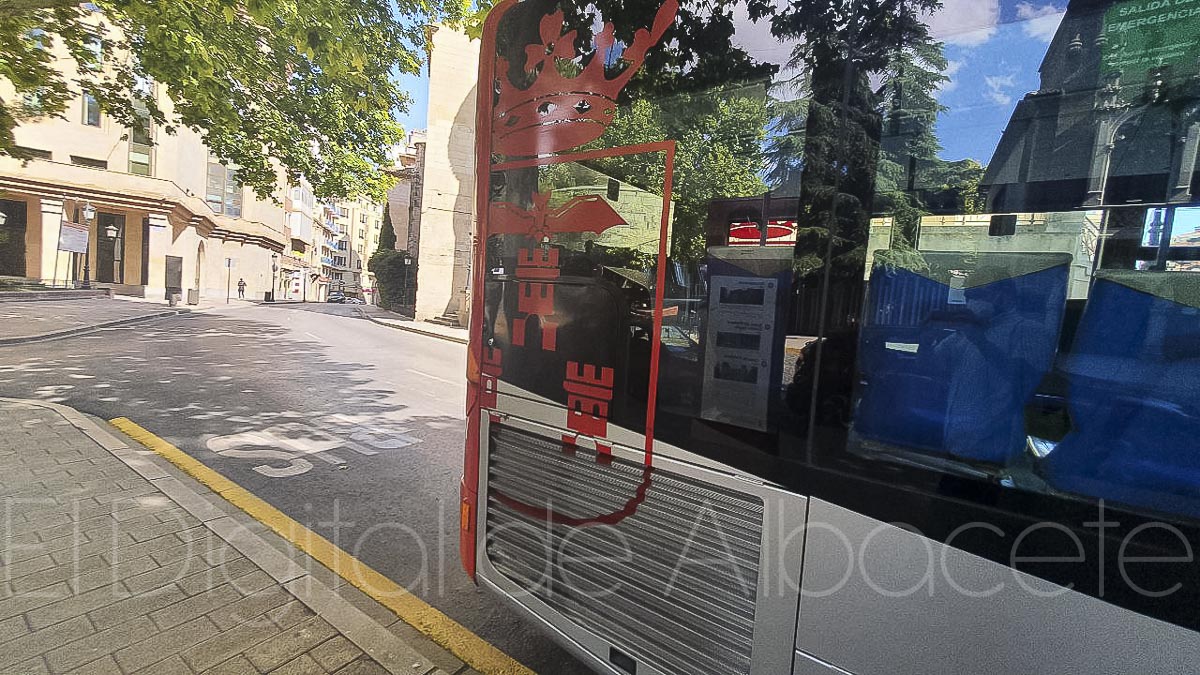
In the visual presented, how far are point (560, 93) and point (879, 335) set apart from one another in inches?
57.4

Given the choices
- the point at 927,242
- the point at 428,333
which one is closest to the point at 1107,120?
the point at 927,242

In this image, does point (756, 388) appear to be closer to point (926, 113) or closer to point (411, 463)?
point (926, 113)

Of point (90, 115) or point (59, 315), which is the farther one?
point (90, 115)

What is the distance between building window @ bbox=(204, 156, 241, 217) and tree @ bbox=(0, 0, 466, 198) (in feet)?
112

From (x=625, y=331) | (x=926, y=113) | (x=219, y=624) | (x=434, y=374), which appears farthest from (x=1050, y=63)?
(x=434, y=374)

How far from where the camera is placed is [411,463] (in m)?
5.35

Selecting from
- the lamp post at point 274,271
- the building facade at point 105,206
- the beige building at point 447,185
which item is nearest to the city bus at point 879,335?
the building facade at point 105,206

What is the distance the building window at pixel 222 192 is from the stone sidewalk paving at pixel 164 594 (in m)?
40.9

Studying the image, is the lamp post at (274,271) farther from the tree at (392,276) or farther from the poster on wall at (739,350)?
the poster on wall at (739,350)

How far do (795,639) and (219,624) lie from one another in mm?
2778

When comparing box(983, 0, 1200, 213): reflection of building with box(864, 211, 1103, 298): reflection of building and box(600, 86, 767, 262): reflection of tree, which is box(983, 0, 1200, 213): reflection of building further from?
box(600, 86, 767, 262): reflection of tree

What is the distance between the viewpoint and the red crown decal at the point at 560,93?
187 centimetres

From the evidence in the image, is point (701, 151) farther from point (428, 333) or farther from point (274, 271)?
point (274, 271)

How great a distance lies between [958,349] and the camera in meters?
1.48
